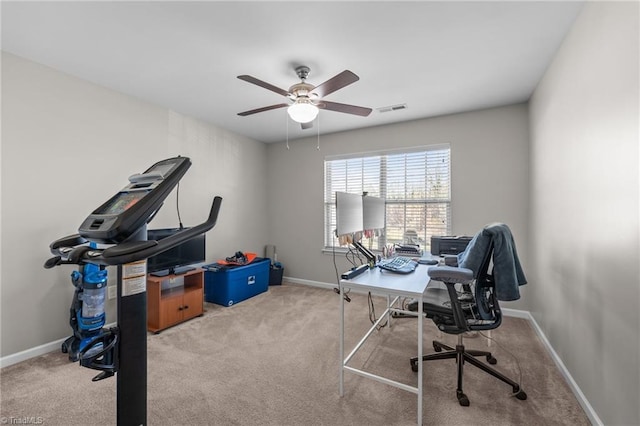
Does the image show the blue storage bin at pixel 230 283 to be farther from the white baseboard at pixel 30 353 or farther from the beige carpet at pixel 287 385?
the white baseboard at pixel 30 353

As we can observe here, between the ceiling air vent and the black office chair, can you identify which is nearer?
the black office chair

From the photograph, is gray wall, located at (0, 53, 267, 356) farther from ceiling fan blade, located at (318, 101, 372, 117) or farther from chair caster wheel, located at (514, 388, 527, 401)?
chair caster wheel, located at (514, 388, 527, 401)

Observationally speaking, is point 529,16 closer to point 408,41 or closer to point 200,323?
point 408,41

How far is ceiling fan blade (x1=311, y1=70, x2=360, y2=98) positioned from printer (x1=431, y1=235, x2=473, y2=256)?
73.3 inches

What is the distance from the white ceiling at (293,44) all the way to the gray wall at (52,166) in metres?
0.23

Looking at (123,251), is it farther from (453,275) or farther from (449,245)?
(449,245)

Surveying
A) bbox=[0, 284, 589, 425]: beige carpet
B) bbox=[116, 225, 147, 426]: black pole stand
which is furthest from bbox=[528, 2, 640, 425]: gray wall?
bbox=[116, 225, 147, 426]: black pole stand

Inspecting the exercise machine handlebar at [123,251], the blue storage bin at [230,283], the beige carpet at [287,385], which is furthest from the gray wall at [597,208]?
the blue storage bin at [230,283]

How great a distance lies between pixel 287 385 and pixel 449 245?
2027 millimetres

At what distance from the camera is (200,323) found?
3.15m

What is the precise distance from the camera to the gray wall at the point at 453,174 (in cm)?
333

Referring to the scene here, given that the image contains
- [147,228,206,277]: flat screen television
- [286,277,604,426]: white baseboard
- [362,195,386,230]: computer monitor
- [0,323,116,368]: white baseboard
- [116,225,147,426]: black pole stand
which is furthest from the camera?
[147,228,206,277]: flat screen television

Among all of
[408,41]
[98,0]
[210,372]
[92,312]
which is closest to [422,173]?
[408,41]

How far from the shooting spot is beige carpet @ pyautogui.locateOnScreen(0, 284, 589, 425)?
1.73 metres
